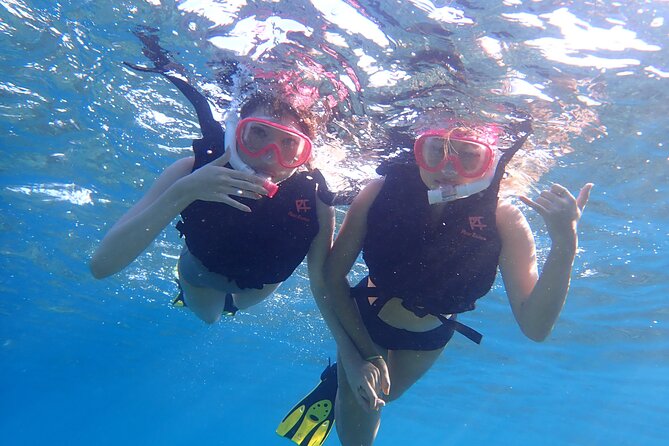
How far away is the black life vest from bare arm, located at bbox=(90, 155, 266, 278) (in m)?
1.82

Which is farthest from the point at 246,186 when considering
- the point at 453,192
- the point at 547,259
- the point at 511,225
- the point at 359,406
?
the point at 359,406

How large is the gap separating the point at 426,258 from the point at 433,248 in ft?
0.48

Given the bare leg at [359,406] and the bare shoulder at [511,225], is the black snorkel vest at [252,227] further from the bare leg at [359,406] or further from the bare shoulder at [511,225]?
the bare shoulder at [511,225]

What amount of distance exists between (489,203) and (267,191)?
2.68 m

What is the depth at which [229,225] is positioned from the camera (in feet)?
19.4

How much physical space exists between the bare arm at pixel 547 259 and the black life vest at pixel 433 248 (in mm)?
189

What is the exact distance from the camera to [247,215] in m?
5.89

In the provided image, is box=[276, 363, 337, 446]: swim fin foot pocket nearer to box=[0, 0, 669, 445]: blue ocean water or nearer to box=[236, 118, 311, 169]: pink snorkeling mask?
box=[236, 118, 311, 169]: pink snorkeling mask

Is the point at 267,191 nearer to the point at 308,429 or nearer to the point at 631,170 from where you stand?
the point at 308,429

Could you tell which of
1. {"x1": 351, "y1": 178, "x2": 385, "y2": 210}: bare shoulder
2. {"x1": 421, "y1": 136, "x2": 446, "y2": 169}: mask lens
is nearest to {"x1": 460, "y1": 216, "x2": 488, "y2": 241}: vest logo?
{"x1": 421, "y1": 136, "x2": 446, "y2": 169}: mask lens

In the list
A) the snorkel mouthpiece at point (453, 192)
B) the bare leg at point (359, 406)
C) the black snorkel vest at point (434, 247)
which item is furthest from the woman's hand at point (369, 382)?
the snorkel mouthpiece at point (453, 192)

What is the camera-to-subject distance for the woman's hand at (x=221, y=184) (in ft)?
14.1

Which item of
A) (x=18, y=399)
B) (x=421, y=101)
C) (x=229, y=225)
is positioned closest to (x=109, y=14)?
(x=229, y=225)

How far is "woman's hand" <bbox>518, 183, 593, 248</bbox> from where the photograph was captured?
4379mm
